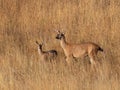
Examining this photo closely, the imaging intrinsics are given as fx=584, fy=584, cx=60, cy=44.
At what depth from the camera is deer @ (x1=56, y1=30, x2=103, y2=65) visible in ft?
36.1

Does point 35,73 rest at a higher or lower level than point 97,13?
lower

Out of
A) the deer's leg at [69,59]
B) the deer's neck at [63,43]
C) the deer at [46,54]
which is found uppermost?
the deer's neck at [63,43]

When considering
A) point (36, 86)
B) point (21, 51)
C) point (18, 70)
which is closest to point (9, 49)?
point (21, 51)

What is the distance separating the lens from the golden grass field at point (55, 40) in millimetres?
9250

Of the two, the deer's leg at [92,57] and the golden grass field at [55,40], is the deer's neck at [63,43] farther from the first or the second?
the deer's leg at [92,57]

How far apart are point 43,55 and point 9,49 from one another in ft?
2.40

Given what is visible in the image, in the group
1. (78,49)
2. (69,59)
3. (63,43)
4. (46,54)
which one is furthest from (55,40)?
(69,59)

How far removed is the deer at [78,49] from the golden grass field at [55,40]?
13 cm

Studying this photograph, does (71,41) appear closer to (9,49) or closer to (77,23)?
(77,23)

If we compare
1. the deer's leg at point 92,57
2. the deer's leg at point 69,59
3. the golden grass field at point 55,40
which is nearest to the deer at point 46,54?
the golden grass field at point 55,40

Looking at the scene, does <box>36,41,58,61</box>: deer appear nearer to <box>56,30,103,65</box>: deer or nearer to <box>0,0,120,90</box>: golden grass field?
<box>0,0,120,90</box>: golden grass field

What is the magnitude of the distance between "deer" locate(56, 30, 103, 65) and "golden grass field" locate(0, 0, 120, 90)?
0.42 ft

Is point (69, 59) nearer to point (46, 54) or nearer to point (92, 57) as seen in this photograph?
point (92, 57)

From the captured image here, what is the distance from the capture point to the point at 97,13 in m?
12.7
